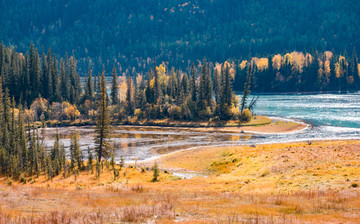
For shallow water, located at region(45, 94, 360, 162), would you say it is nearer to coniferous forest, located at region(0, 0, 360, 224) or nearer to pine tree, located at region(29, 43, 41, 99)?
coniferous forest, located at region(0, 0, 360, 224)

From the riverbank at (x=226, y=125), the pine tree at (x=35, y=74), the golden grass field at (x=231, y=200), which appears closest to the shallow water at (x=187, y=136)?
the riverbank at (x=226, y=125)

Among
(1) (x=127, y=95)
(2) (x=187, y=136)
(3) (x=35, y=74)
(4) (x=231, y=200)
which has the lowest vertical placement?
(2) (x=187, y=136)

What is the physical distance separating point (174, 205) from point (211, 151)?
166ft

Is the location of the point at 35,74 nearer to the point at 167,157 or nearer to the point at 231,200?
the point at 167,157

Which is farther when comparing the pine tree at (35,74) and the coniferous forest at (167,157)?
the pine tree at (35,74)

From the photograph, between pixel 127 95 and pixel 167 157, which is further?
pixel 127 95

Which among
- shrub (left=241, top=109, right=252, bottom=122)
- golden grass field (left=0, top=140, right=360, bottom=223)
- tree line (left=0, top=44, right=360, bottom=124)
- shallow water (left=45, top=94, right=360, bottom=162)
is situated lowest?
shallow water (left=45, top=94, right=360, bottom=162)

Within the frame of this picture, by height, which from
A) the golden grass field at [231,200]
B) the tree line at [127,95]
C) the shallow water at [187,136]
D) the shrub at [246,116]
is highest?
the tree line at [127,95]

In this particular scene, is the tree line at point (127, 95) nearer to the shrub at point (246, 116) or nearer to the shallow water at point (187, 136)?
the shrub at point (246, 116)

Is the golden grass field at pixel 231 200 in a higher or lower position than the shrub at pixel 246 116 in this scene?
lower

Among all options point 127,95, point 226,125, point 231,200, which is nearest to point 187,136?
point 226,125

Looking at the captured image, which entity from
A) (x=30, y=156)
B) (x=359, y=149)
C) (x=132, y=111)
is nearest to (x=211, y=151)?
(x=359, y=149)

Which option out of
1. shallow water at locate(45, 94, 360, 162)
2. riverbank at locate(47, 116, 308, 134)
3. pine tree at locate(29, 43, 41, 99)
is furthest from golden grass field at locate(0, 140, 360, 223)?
pine tree at locate(29, 43, 41, 99)

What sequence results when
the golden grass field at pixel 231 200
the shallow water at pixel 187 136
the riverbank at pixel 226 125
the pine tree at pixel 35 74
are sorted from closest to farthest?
1. the golden grass field at pixel 231 200
2. the shallow water at pixel 187 136
3. the riverbank at pixel 226 125
4. the pine tree at pixel 35 74
